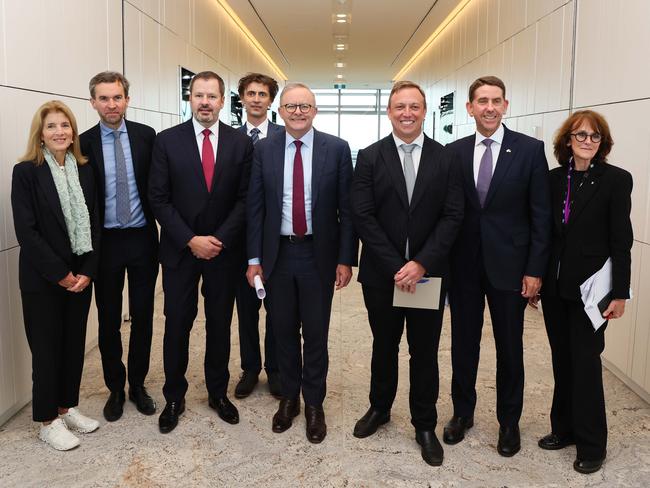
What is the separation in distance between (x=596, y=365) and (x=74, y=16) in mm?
4124

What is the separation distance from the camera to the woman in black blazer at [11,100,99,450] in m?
3.06

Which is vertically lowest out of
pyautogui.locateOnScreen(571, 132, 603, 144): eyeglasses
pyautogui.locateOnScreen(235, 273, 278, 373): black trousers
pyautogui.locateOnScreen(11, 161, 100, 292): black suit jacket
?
pyautogui.locateOnScreen(235, 273, 278, 373): black trousers

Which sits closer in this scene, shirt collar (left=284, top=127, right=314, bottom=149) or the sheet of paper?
the sheet of paper

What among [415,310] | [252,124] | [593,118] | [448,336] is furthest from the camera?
[448,336]

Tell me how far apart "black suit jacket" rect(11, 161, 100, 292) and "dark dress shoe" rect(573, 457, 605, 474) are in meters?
2.68

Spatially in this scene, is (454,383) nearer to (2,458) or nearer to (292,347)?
(292,347)

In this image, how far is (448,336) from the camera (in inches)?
215

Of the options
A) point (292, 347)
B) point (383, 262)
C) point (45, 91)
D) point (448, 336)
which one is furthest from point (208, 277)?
point (448, 336)

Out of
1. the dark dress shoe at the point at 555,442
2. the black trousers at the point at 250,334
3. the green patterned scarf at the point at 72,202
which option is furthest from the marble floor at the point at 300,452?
the green patterned scarf at the point at 72,202

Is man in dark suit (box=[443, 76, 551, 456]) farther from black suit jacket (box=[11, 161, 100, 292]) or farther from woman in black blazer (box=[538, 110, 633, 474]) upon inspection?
black suit jacket (box=[11, 161, 100, 292])

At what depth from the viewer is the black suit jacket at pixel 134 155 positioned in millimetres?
3383

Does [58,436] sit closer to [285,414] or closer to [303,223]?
[285,414]

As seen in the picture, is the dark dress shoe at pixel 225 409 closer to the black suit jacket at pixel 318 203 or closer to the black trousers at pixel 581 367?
the black suit jacket at pixel 318 203

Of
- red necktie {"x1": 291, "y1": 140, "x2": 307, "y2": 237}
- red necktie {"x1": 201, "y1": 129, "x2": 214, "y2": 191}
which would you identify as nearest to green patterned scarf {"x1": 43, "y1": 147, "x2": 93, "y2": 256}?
red necktie {"x1": 201, "y1": 129, "x2": 214, "y2": 191}
